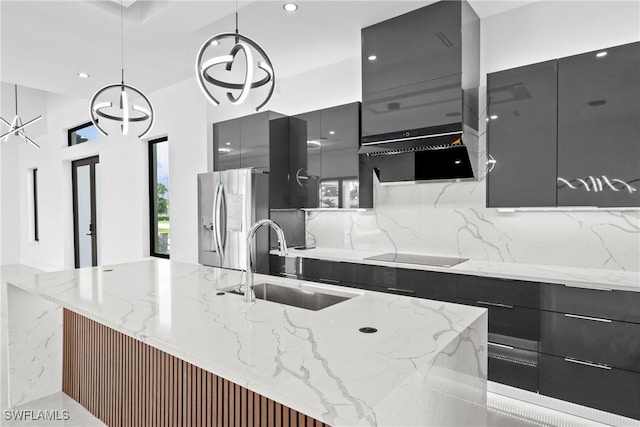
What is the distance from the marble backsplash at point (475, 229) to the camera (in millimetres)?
2721

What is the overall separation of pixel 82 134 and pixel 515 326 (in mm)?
7512

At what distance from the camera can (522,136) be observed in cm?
277

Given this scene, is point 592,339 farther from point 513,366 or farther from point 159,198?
point 159,198

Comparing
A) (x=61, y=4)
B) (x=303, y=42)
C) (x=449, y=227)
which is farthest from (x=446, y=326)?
(x=61, y=4)

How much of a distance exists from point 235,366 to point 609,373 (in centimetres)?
229

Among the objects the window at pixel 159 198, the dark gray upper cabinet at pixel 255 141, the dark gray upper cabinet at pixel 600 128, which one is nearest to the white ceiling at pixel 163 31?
the dark gray upper cabinet at pixel 255 141

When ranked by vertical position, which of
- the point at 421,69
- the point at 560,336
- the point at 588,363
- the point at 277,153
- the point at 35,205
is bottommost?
the point at 588,363

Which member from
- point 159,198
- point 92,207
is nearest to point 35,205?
point 92,207

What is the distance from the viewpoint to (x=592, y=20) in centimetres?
279

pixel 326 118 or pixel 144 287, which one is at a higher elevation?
pixel 326 118

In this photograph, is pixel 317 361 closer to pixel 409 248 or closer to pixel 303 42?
pixel 409 248

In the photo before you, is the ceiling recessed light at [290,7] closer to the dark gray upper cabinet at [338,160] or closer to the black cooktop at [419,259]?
the dark gray upper cabinet at [338,160]

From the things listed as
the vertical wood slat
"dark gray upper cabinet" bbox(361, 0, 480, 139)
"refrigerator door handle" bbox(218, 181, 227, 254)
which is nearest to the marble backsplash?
"dark gray upper cabinet" bbox(361, 0, 480, 139)

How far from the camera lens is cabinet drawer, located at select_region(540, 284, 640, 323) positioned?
7.22 ft
